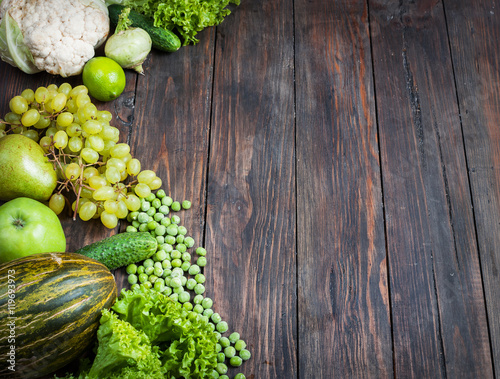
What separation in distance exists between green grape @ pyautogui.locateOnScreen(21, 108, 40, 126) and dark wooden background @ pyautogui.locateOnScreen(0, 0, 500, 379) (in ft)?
0.81

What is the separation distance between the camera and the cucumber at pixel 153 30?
1489 mm

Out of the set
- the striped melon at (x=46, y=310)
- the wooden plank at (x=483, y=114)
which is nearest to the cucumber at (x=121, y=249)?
the striped melon at (x=46, y=310)

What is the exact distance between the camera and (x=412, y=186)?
4.58ft

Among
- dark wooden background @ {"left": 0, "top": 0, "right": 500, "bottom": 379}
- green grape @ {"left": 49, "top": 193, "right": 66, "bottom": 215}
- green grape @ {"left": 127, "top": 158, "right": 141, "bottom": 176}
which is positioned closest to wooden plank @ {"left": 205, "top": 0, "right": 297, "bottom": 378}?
dark wooden background @ {"left": 0, "top": 0, "right": 500, "bottom": 379}

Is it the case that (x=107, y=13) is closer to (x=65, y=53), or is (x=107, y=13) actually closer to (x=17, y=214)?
(x=65, y=53)

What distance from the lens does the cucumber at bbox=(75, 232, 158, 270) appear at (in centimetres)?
118

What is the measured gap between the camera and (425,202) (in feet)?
4.53

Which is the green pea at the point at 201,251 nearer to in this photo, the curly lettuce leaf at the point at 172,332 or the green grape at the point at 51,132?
the curly lettuce leaf at the point at 172,332

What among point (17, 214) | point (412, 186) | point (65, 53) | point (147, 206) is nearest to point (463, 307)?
point (412, 186)

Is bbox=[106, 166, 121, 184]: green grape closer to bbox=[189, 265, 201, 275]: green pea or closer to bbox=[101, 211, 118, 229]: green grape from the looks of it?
bbox=[101, 211, 118, 229]: green grape

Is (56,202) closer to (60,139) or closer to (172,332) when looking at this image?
(60,139)

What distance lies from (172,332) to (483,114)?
4.07ft

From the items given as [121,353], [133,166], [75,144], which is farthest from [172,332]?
[75,144]

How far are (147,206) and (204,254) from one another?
0.75 ft
